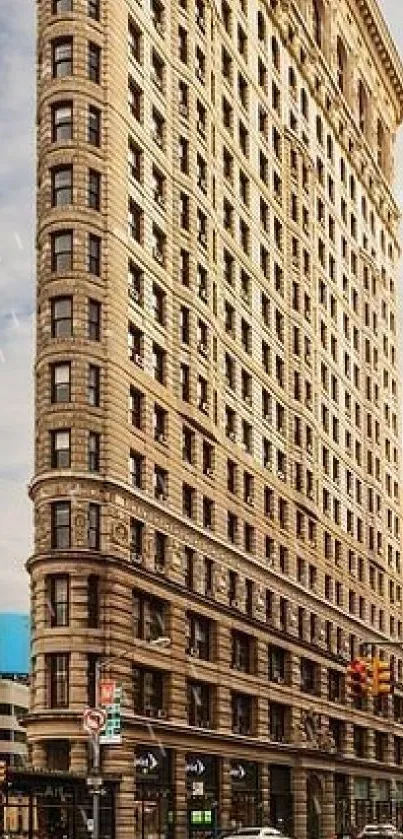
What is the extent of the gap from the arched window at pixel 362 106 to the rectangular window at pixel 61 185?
226 ft

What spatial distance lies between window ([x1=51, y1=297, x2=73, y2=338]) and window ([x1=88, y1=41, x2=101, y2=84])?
36.2ft

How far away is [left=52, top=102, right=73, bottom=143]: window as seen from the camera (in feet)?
227

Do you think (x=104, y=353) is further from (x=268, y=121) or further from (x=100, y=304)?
(x=268, y=121)

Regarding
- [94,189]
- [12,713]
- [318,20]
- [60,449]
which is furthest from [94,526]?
[12,713]

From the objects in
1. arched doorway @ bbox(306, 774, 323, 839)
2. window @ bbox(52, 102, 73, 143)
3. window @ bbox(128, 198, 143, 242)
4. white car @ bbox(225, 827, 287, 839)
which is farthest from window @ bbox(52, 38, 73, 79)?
arched doorway @ bbox(306, 774, 323, 839)

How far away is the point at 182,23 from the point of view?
81.4m

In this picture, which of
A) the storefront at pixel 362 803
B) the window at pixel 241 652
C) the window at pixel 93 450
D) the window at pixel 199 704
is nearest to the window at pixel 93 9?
the window at pixel 93 450

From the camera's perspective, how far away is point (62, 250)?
2672 inches

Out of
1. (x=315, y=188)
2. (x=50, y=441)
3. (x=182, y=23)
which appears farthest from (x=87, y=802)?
(x=315, y=188)

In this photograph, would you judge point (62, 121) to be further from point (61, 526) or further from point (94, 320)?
point (61, 526)

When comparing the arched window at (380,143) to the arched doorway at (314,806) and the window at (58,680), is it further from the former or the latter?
the window at (58,680)

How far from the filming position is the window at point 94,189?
68.6 metres

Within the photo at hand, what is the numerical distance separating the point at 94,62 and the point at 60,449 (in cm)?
1889

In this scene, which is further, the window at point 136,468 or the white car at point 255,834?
the window at point 136,468
